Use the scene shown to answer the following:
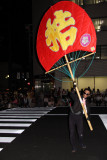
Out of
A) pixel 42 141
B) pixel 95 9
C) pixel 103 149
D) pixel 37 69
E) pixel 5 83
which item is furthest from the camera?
pixel 5 83

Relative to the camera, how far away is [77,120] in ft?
19.8

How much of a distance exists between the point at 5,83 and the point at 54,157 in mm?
40562

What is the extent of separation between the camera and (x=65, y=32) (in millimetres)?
8016

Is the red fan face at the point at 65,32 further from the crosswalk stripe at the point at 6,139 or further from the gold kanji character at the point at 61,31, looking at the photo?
the crosswalk stripe at the point at 6,139

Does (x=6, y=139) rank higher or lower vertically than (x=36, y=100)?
lower

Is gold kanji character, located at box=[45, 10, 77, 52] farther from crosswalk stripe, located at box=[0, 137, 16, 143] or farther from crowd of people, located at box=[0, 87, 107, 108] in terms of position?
crowd of people, located at box=[0, 87, 107, 108]

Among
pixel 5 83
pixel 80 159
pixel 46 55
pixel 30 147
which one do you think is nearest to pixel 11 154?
pixel 30 147

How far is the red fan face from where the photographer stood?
7871 millimetres

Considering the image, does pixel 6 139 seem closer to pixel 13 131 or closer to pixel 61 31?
pixel 13 131

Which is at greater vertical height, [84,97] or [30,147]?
[84,97]

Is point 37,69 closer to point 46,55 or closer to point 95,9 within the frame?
point 95,9

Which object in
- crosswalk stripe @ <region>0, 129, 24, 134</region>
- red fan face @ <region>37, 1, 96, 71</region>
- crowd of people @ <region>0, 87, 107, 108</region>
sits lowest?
crosswalk stripe @ <region>0, 129, 24, 134</region>

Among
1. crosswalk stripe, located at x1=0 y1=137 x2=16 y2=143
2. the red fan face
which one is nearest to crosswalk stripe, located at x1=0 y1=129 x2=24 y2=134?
crosswalk stripe, located at x1=0 y1=137 x2=16 y2=143

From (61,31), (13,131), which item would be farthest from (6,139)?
(61,31)
